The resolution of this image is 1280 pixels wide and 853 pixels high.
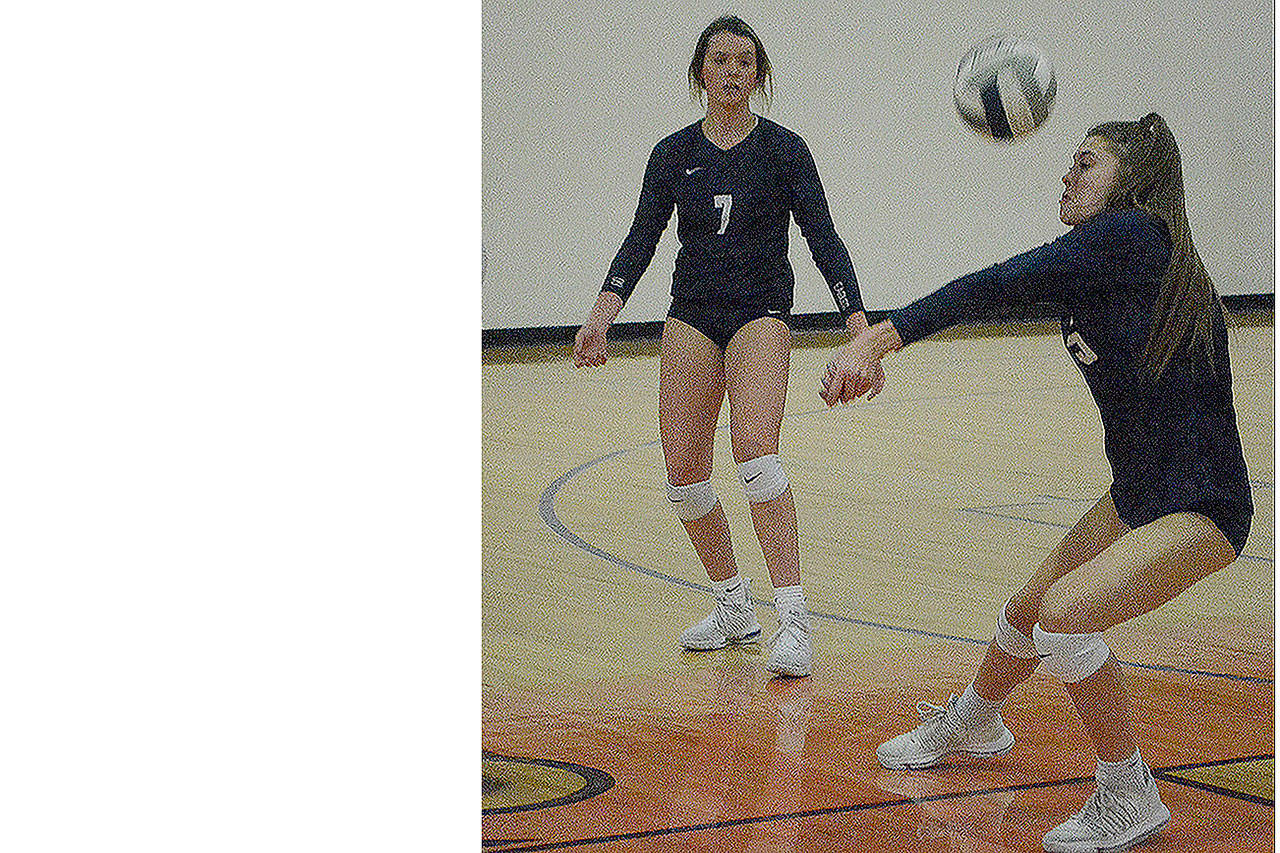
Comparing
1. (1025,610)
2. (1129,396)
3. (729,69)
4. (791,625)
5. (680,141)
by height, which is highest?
(729,69)

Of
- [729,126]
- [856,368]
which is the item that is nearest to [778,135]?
[729,126]

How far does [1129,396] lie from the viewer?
2.75 metres

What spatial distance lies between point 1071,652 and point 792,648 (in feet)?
3.34

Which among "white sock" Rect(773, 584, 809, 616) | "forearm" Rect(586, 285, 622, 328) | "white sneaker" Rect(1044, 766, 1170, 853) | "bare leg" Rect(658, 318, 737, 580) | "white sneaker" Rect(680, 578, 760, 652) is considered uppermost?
"forearm" Rect(586, 285, 622, 328)

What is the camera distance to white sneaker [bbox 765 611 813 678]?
3613 mm

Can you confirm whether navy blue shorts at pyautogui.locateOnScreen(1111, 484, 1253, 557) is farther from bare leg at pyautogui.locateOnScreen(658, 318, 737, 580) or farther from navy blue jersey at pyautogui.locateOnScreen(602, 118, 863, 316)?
bare leg at pyautogui.locateOnScreen(658, 318, 737, 580)

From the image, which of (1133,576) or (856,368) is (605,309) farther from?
(1133,576)

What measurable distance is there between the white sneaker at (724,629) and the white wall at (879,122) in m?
0.68

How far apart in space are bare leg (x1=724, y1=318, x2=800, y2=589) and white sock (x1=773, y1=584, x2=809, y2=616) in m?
0.15

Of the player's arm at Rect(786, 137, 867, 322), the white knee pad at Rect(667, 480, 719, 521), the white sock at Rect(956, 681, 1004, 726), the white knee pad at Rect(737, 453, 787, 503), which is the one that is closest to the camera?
the white sock at Rect(956, 681, 1004, 726)

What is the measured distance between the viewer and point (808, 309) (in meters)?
3.72

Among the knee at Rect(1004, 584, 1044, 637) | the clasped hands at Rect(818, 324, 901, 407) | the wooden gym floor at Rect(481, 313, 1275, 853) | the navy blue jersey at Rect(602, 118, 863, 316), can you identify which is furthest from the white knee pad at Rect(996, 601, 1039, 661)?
the navy blue jersey at Rect(602, 118, 863, 316)

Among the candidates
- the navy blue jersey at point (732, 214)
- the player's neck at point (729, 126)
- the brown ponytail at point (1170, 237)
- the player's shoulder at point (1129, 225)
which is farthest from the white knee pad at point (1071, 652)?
the player's neck at point (729, 126)
